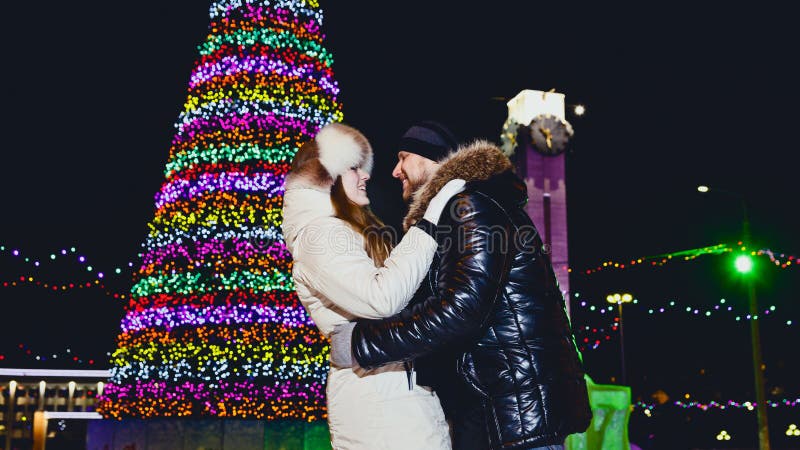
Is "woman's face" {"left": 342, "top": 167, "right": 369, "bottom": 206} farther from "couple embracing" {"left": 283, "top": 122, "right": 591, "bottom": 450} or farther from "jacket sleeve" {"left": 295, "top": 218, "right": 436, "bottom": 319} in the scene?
"jacket sleeve" {"left": 295, "top": 218, "right": 436, "bottom": 319}

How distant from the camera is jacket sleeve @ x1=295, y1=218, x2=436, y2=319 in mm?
2723

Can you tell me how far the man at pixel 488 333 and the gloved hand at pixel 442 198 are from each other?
3cm

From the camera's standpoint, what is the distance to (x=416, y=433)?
280 cm

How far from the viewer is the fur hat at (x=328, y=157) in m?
3.16

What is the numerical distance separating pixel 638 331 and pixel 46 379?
3460cm

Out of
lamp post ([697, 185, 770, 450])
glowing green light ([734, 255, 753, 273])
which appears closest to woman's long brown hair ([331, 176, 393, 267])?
lamp post ([697, 185, 770, 450])

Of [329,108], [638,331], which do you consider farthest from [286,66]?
[638,331]

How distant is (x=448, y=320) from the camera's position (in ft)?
8.64

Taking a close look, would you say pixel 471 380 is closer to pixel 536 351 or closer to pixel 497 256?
pixel 536 351

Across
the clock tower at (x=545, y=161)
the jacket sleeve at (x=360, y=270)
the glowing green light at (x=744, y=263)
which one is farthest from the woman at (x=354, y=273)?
the glowing green light at (x=744, y=263)

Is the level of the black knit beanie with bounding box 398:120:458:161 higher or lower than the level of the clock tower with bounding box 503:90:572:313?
lower

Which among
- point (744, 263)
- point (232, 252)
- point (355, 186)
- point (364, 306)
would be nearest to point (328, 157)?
point (355, 186)

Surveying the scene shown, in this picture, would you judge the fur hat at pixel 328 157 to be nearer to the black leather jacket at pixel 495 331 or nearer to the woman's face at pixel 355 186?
the woman's face at pixel 355 186

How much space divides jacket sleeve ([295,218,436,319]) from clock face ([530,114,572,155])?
822 centimetres
